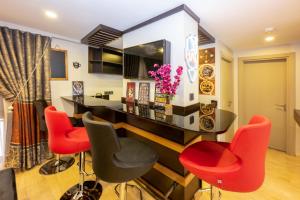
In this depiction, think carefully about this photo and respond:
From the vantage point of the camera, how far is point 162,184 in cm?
167

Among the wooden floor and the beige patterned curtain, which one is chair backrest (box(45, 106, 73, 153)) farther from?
the beige patterned curtain

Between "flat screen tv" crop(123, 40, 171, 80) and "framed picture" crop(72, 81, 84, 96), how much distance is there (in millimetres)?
1370

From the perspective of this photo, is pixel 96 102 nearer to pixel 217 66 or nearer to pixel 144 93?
pixel 144 93

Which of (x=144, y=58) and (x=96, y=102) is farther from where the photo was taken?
(x=96, y=102)

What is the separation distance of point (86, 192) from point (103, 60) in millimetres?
2674

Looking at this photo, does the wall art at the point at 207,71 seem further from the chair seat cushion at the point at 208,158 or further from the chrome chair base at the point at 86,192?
the chrome chair base at the point at 86,192

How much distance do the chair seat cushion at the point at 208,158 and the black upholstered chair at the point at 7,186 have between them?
1202mm

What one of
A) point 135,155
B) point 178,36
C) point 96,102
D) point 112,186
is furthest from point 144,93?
point 112,186

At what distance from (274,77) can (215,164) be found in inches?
129

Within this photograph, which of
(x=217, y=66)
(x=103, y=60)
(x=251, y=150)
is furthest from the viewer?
(x=103, y=60)

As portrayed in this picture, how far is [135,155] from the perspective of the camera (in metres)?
1.17

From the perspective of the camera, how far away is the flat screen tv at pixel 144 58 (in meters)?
1.82

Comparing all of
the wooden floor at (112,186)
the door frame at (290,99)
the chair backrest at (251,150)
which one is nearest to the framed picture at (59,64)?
the wooden floor at (112,186)

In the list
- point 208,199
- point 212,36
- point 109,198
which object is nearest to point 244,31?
point 212,36
